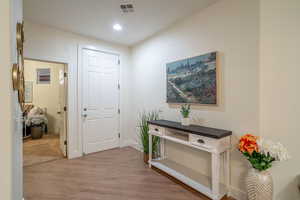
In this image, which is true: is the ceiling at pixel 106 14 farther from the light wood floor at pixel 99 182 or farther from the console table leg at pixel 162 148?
the light wood floor at pixel 99 182

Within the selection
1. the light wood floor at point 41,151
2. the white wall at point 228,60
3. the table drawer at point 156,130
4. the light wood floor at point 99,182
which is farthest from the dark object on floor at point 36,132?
the white wall at point 228,60

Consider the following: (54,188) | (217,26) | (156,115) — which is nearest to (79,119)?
(54,188)

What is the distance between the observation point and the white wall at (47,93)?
553 cm

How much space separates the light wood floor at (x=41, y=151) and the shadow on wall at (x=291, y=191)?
382 cm

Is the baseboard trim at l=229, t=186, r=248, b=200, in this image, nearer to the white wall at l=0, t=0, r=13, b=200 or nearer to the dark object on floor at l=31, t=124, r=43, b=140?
the white wall at l=0, t=0, r=13, b=200

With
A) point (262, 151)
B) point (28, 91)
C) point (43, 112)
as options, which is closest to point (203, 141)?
point (262, 151)

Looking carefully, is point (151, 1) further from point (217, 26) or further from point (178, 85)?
point (178, 85)

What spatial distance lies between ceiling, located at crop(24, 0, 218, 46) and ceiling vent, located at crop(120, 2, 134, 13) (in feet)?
0.20

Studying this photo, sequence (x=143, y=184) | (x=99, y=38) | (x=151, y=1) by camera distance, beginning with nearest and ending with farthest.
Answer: (x=151, y=1) < (x=143, y=184) < (x=99, y=38)

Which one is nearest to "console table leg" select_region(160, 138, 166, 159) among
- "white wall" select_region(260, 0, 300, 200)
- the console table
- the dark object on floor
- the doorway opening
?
the console table

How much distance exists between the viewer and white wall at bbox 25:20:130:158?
2840mm

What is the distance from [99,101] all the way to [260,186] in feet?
10.8

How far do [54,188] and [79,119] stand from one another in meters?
1.45

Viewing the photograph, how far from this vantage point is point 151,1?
2217 mm
